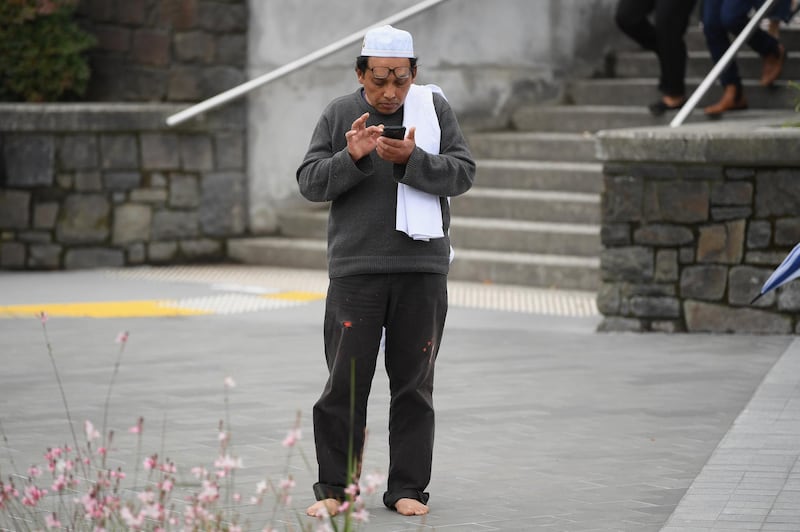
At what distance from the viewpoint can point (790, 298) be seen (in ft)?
29.5

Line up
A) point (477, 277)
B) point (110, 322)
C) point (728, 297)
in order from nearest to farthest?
point (728, 297) → point (110, 322) → point (477, 277)

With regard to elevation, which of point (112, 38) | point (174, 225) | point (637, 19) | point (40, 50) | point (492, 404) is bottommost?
point (492, 404)

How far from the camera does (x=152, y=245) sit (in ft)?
41.0

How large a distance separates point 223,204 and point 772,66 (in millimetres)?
4441

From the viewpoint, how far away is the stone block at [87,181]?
39.9 feet

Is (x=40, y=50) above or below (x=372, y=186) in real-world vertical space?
above

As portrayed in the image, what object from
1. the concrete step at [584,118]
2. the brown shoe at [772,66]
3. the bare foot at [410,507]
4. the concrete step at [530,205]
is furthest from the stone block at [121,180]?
the bare foot at [410,507]

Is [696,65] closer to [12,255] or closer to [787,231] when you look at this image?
[787,231]

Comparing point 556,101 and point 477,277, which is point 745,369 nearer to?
point 477,277

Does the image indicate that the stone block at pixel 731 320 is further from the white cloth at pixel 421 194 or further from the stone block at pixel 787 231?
the white cloth at pixel 421 194

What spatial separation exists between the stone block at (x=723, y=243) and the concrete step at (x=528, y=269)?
158cm

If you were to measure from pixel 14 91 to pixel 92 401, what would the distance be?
5.72 m

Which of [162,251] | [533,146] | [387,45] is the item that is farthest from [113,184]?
[387,45]

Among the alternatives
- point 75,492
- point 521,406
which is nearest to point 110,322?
point 521,406
